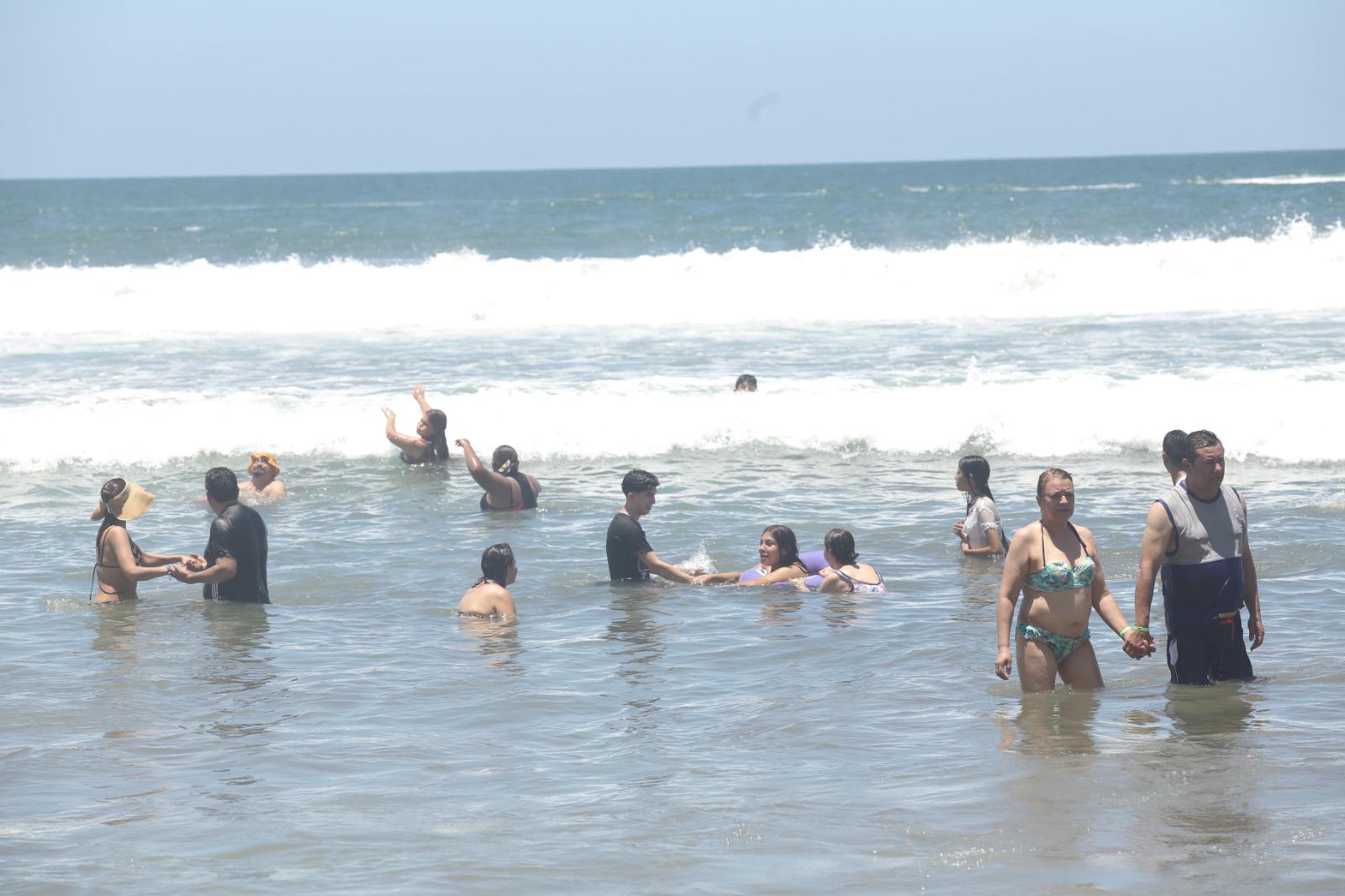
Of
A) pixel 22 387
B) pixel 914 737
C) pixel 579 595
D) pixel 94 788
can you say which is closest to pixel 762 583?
pixel 579 595

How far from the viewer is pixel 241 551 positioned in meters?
10.9

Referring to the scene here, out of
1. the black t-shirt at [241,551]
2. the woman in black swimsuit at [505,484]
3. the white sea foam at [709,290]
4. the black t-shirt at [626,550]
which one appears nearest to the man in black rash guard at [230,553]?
the black t-shirt at [241,551]

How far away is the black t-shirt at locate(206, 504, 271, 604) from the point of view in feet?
35.7

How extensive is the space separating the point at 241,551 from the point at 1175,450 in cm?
692

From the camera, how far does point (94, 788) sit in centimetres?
708

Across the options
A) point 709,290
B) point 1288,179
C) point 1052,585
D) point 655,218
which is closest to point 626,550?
point 1052,585

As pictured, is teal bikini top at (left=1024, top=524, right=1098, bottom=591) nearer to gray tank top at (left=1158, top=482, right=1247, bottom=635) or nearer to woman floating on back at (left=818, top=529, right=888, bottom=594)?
gray tank top at (left=1158, top=482, right=1247, bottom=635)

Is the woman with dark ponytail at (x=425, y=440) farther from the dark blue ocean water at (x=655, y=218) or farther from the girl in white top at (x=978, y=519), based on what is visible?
the dark blue ocean water at (x=655, y=218)

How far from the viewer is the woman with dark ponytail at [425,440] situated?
1639 centimetres

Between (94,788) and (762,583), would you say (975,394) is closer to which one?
(762,583)

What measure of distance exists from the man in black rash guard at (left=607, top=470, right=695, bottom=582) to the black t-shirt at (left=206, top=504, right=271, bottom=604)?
2.80m

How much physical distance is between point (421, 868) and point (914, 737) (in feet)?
9.54

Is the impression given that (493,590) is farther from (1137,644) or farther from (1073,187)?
(1073,187)

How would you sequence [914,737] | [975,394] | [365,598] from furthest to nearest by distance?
[975,394] < [365,598] < [914,737]
